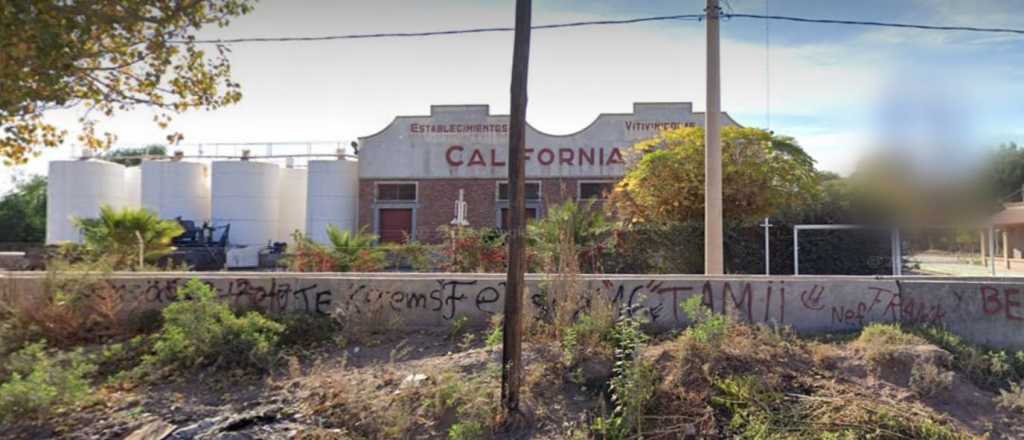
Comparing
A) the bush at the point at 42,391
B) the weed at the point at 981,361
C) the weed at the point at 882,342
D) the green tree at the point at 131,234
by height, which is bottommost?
the bush at the point at 42,391

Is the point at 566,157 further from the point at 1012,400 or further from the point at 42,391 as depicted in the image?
the point at 42,391

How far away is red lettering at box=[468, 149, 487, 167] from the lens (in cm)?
2859

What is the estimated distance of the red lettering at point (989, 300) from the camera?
7.55 meters

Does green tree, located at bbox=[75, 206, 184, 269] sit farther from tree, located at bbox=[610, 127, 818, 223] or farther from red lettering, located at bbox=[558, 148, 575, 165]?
red lettering, located at bbox=[558, 148, 575, 165]

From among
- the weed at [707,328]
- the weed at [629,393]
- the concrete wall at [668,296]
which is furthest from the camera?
the concrete wall at [668,296]

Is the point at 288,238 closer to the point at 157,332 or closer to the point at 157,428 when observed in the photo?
the point at 157,332

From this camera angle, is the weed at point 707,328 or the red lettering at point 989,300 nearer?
the weed at point 707,328

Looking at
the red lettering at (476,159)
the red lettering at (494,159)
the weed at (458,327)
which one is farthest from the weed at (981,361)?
the red lettering at (476,159)

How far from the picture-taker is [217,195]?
29.1 m

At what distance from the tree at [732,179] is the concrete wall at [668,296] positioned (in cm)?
581

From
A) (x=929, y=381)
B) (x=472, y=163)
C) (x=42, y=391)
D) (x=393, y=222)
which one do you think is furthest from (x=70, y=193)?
(x=929, y=381)

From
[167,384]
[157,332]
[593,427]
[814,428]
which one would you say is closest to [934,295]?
[814,428]

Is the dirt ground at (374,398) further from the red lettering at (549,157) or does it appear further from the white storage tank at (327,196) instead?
the white storage tank at (327,196)

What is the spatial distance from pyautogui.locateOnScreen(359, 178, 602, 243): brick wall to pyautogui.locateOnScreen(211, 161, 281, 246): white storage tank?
198 inches
